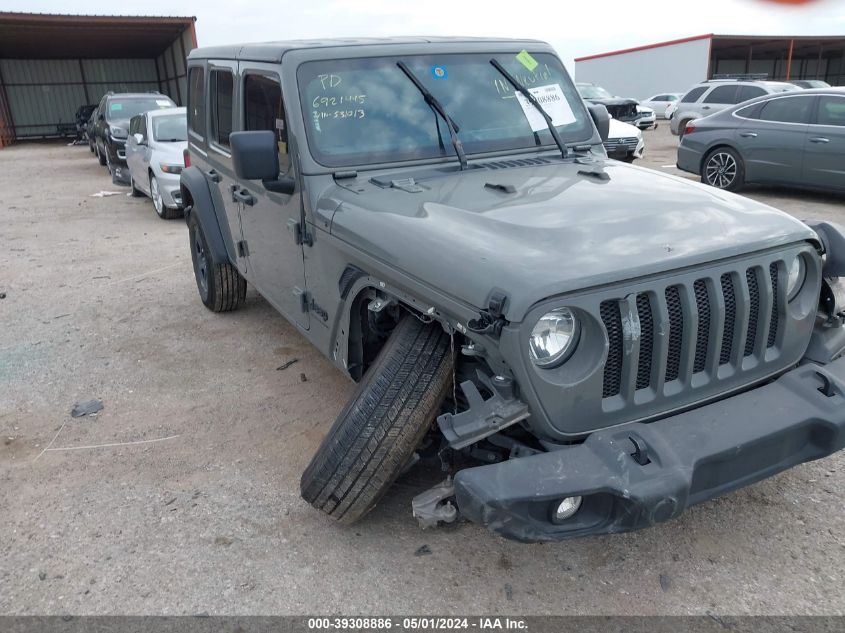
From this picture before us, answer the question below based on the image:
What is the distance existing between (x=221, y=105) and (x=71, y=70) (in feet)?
102

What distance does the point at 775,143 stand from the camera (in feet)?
30.9

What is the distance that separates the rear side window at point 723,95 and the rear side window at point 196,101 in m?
14.9

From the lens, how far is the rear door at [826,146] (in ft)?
28.9

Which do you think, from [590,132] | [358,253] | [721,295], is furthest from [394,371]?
[590,132]

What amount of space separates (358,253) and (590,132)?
1.83 metres

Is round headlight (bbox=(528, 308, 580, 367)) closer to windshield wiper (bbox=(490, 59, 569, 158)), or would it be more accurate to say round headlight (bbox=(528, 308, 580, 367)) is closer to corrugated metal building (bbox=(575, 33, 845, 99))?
windshield wiper (bbox=(490, 59, 569, 158))

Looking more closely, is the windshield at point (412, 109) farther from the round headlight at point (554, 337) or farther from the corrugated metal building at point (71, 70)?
the corrugated metal building at point (71, 70)

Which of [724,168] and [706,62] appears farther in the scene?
[706,62]

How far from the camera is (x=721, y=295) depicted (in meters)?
2.41

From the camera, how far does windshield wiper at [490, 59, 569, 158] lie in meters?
3.82

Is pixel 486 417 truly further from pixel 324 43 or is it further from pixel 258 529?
pixel 324 43

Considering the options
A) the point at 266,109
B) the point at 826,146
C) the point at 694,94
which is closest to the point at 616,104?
the point at 694,94

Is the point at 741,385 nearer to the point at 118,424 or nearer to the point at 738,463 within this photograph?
the point at 738,463

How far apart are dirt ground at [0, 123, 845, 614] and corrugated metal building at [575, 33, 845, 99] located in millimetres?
32397
